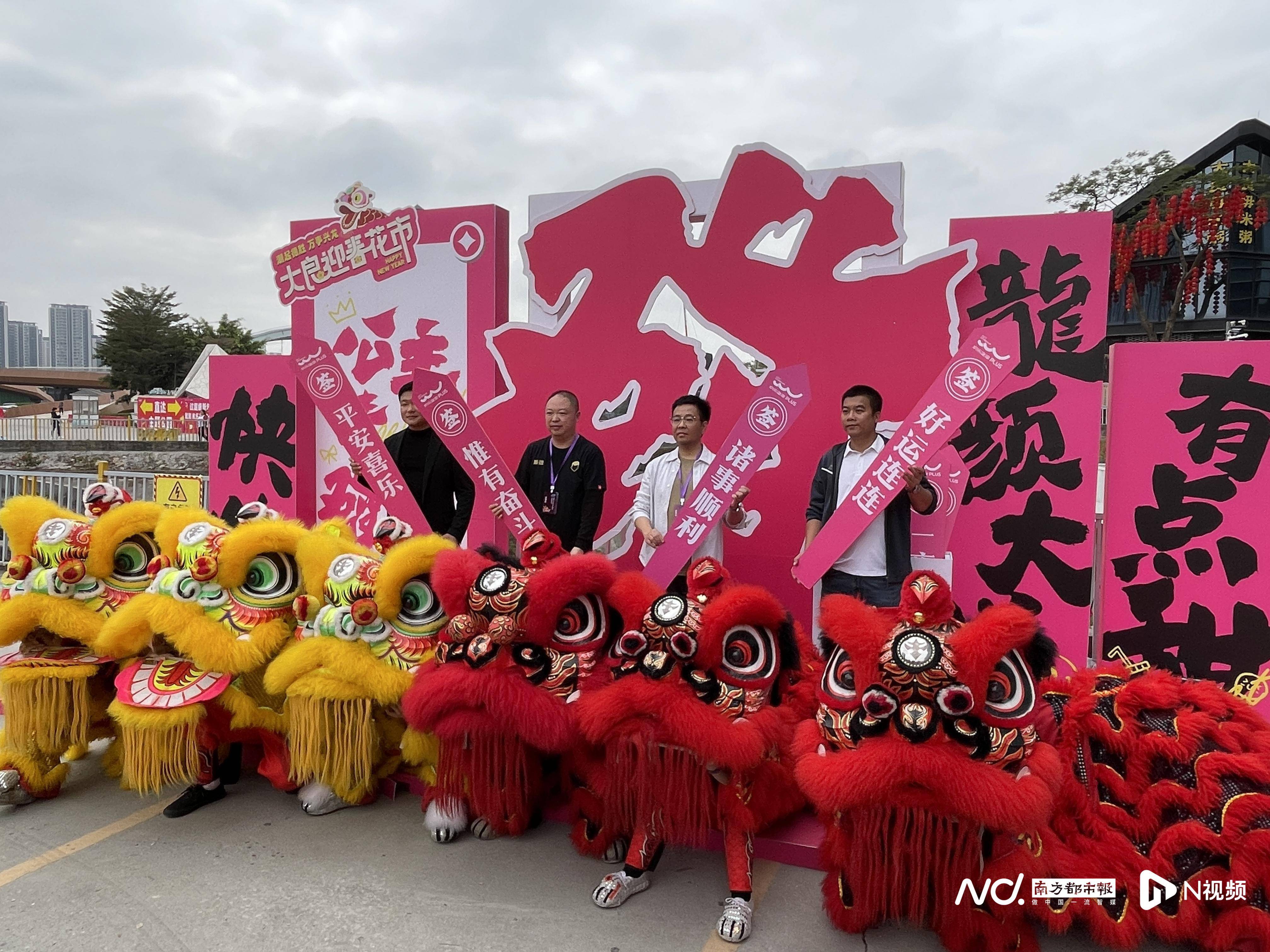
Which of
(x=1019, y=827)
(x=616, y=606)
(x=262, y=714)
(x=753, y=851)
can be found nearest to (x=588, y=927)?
(x=753, y=851)

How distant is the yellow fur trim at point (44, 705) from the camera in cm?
309

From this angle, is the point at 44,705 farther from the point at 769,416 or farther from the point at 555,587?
the point at 769,416

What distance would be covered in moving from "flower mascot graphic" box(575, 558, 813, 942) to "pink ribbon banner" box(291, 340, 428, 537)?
1.96 m

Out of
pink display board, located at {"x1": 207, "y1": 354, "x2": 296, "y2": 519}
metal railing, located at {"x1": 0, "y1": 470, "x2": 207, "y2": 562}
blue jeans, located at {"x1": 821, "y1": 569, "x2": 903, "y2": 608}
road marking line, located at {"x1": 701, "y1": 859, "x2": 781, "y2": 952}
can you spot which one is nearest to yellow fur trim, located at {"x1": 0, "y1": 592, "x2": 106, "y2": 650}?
pink display board, located at {"x1": 207, "y1": 354, "x2": 296, "y2": 519}

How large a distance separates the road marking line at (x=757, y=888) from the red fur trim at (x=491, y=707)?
74 centimetres

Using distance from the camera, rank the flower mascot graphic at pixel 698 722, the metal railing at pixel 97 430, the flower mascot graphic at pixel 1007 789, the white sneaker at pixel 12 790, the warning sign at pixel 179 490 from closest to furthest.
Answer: the flower mascot graphic at pixel 1007 789, the flower mascot graphic at pixel 698 722, the white sneaker at pixel 12 790, the warning sign at pixel 179 490, the metal railing at pixel 97 430

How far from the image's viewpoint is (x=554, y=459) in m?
3.96

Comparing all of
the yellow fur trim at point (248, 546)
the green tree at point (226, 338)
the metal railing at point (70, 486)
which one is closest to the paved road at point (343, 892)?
the yellow fur trim at point (248, 546)

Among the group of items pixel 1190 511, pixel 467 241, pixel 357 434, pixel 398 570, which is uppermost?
pixel 467 241

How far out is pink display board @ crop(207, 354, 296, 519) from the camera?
5.68 metres

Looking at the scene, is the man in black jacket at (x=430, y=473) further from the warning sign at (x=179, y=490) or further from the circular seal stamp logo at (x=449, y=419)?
the warning sign at (x=179, y=490)

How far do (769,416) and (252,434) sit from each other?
4311 mm

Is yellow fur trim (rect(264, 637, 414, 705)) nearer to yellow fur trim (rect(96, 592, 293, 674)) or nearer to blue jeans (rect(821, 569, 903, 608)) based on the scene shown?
yellow fur trim (rect(96, 592, 293, 674))

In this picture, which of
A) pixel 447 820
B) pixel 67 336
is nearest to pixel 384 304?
pixel 447 820
